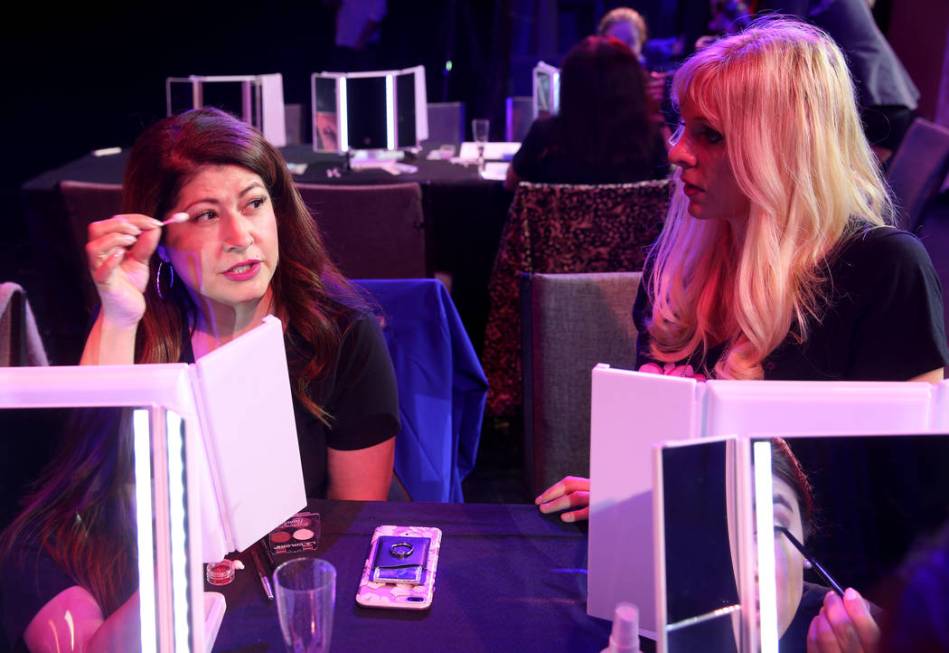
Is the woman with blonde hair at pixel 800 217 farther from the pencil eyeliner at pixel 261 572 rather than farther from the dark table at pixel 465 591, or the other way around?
the pencil eyeliner at pixel 261 572

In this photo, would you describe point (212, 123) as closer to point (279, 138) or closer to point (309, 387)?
point (309, 387)

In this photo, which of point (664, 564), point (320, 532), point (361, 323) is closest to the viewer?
point (664, 564)

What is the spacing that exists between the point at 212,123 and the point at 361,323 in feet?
1.43

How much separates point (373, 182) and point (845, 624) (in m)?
3.30

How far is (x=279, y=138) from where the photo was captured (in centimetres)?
480

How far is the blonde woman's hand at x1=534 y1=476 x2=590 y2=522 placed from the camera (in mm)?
1412

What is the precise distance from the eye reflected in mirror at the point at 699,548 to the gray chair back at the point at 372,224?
2.29 m

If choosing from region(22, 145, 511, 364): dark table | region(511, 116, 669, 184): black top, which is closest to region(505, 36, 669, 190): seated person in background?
region(511, 116, 669, 184): black top

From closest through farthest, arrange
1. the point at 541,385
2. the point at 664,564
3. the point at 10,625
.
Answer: the point at 664,564, the point at 10,625, the point at 541,385

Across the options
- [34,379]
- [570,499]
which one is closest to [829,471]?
[570,499]

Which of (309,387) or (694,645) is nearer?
(694,645)

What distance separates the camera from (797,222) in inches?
59.5

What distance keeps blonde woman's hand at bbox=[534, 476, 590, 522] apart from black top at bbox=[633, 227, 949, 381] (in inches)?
15.7

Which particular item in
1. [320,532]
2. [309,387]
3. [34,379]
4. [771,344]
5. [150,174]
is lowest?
[320,532]
